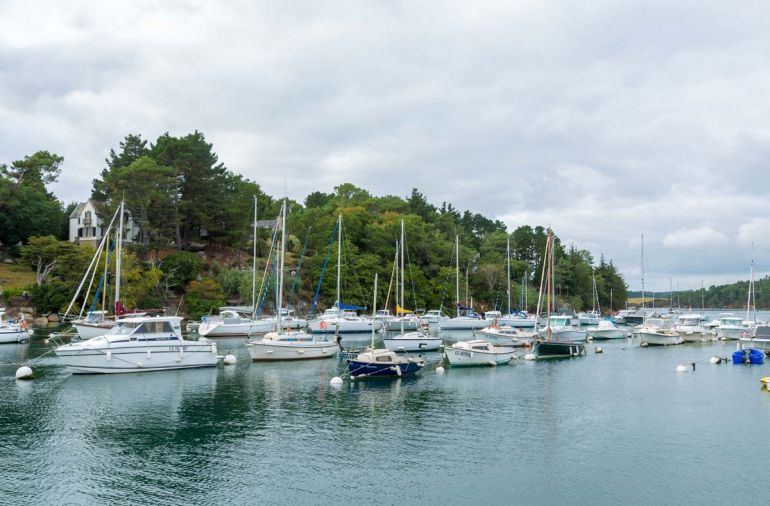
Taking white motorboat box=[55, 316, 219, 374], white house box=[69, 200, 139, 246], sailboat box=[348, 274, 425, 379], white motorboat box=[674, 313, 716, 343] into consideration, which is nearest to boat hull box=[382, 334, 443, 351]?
sailboat box=[348, 274, 425, 379]

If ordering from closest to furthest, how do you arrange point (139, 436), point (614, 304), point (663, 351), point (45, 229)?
point (139, 436) < point (663, 351) < point (45, 229) < point (614, 304)

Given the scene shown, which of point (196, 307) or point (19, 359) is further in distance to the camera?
point (196, 307)

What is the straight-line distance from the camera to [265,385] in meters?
40.9

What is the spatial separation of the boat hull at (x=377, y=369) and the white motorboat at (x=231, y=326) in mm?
34195

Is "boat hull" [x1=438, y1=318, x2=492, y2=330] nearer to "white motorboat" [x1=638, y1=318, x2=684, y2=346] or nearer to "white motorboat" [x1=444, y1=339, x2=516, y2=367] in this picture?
"white motorboat" [x1=638, y1=318, x2=684, y2=346]

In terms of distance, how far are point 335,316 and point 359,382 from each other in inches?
1838

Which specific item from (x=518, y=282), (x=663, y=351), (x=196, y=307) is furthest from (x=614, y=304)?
(x=196, y=307)

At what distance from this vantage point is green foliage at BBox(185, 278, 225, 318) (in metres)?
91.6

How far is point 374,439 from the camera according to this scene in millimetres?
27688

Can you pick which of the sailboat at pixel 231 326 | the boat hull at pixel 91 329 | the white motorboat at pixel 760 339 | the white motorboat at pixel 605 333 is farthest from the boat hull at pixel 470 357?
the white motorboat at pixel 605 333

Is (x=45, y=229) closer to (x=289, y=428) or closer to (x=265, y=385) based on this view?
(x=265, y=385)

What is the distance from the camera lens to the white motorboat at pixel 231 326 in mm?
74500

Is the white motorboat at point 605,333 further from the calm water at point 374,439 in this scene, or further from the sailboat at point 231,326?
the sailboat at point 231,326

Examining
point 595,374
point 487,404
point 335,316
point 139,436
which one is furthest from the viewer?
point 335,316
